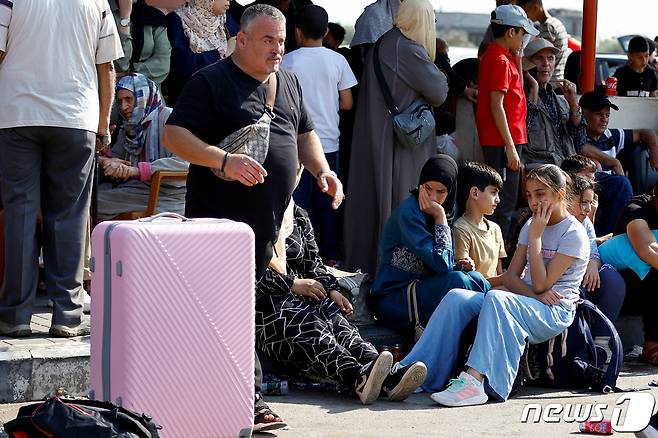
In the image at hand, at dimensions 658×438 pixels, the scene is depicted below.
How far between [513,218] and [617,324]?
4.17ft

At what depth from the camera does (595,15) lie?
10.5 meters

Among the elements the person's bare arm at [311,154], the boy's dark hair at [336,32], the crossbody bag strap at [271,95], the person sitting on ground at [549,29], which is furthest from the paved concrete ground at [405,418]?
the person sitting on ground at [549,29]

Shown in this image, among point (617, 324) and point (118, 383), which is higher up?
point (118, 383)

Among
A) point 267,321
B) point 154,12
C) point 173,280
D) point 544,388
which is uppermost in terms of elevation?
point 154,12

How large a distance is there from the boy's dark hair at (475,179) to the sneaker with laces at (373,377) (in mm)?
1577

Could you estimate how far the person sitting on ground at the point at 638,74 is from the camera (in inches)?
490

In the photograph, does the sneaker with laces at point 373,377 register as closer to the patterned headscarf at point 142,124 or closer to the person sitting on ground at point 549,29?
the patterned headscarf at point 142,124

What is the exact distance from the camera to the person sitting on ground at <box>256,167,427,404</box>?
638 cm

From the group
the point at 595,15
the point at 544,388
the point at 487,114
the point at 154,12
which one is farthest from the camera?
the point at 595,15

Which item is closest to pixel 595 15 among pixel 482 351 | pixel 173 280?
pixel 482 351

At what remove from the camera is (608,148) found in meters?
10.1

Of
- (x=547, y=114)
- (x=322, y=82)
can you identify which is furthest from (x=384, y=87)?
(x=547, y=114)

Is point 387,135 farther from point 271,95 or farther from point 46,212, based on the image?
point 271,95

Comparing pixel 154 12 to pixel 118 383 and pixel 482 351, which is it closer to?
pixel 482 351
